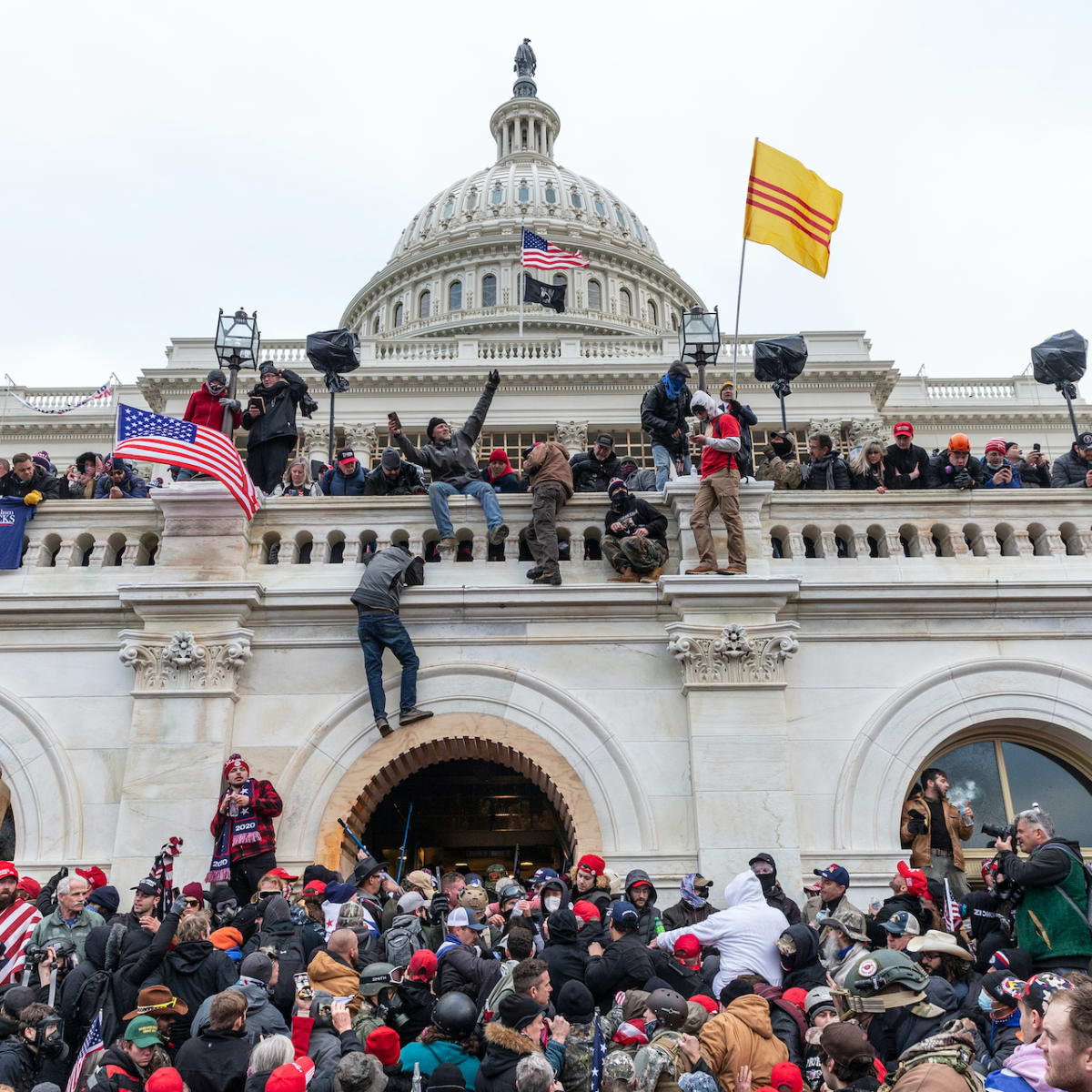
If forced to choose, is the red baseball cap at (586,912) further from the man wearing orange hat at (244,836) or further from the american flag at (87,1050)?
the american flag at (87,1050)

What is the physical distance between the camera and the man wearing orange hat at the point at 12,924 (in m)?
9.12

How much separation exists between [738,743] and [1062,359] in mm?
10342

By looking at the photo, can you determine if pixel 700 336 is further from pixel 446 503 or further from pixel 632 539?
pixel 446 503

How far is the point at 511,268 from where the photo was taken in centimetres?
8212

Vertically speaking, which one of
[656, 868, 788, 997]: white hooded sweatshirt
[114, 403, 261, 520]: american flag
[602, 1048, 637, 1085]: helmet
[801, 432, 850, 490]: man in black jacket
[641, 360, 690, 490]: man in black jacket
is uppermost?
[641, 360, 690, 490]: man in black jacket

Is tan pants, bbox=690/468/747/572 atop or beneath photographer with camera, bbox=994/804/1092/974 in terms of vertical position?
atop

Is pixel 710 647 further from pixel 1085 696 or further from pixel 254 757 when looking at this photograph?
pixel 254 757

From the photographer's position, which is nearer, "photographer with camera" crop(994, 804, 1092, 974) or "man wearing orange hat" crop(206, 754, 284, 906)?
"photographer with camera" crop(994, 804, 1092, 974)

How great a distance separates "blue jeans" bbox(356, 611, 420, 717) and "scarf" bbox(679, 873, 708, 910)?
3.62m

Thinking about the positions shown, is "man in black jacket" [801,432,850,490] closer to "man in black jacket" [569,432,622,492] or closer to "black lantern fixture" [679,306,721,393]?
"black lantern fixture" [679,306,721,393]

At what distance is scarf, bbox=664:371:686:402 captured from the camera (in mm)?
14312

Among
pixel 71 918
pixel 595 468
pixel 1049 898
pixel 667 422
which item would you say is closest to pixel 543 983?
pixel 1049 898

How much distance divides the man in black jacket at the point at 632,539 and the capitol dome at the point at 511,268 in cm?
A: 5980

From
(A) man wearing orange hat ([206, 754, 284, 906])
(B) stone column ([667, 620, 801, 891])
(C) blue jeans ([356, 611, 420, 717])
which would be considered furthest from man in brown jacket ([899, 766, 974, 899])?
(A) man wearing orange hat ([206, 754, 284, 906])
